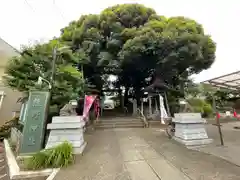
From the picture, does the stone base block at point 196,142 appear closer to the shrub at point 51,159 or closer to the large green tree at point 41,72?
the shrub at point 51,159

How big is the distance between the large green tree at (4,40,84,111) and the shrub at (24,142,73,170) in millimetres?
2280

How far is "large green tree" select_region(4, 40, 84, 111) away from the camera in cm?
448

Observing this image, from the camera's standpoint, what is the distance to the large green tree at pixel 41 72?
4.48 meters

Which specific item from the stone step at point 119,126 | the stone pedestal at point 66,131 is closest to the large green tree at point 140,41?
the stone step at point 119,126

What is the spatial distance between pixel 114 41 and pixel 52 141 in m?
8.23

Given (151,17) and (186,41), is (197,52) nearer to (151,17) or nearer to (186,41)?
(186,41)

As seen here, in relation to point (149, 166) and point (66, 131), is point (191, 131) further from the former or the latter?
point (66, 131)

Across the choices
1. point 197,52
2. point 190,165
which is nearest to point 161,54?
point 197,52

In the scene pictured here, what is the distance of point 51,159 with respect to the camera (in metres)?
2.65

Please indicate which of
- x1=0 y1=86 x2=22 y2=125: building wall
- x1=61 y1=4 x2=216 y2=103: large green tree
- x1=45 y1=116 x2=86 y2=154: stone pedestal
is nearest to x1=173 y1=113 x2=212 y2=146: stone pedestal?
x1=45 y1=116 x2=86 y2=154: stone pedestal

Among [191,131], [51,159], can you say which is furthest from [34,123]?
[191,131]

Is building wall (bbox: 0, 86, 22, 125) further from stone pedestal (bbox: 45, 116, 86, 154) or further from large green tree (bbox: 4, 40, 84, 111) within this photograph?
stone pedestal (bbox: 45, 116, 86, 154)

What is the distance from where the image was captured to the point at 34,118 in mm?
3377

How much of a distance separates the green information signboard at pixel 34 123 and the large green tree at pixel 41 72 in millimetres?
1040
